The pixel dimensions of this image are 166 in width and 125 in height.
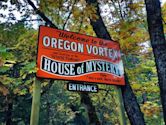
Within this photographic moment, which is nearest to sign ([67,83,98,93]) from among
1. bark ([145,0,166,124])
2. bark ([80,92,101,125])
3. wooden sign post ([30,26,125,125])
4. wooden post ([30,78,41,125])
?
wooden sign post ([30,26,125,125])

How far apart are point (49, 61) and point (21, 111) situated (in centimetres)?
1705

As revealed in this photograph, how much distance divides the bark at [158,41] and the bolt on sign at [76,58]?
75 cm

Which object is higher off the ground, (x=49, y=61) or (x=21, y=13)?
(x=21, y=13)

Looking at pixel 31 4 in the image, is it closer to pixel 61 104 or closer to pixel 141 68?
pixel 141 68

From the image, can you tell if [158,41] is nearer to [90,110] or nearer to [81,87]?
[81,87]

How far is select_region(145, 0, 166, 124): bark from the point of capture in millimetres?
4676

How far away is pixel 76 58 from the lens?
4.40 meters

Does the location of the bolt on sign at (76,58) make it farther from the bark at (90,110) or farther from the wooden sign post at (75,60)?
the bark at (90,110)

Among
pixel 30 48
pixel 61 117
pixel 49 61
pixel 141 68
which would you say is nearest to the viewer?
pixel 49 61

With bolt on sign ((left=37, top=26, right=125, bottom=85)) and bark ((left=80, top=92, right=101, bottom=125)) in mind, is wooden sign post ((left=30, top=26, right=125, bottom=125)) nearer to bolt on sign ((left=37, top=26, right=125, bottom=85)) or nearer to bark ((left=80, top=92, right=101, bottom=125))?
bolt on sign ((left=37, top=26, right=125, bottom=85))

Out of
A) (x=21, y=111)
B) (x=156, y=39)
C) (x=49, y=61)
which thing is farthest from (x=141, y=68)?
(x=21, y=111)

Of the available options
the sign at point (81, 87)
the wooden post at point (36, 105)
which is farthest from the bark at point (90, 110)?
the wooden post at point (36, 105)

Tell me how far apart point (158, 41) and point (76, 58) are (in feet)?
5.57

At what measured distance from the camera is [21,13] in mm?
6668
